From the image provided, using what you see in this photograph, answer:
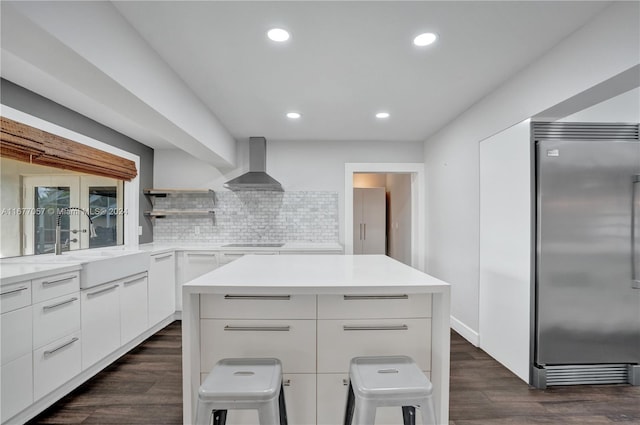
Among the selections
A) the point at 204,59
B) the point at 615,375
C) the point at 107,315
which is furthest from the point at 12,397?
the point at 615,375

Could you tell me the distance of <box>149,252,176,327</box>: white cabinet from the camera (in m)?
3.49

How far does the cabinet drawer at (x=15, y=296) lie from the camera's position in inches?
70.1

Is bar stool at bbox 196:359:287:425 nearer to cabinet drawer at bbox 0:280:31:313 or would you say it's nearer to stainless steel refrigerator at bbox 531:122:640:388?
cabinet drawer at bbox 0:280:31:313

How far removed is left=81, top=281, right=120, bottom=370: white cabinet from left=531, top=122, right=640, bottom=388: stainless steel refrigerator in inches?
133

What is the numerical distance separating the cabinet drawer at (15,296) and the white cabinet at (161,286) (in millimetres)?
1520

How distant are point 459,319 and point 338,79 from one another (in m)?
2.86

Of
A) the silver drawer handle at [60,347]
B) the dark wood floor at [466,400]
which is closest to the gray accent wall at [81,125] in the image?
the silver drawer handle at [60,347]

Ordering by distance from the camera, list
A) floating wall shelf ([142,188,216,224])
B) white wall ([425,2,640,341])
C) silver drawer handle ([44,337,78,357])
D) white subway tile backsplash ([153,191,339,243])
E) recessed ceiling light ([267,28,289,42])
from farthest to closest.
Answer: white subway tile backsplash ([153,191,339,243]), floating wall shelf ([142,188,216,224]), silver drawer handle ([44,337,78,357]), recessed ceiling light ([267,28,289,42]), white wall ([425,2,640,341])

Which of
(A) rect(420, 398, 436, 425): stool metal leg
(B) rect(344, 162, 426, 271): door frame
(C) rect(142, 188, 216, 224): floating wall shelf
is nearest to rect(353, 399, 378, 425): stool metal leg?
(A) rect(420, 398, 436, 425): stool metal leg

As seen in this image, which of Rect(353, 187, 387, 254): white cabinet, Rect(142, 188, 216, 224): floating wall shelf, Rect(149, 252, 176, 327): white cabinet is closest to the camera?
Rect(149, 252, 176, 327): white cabinet

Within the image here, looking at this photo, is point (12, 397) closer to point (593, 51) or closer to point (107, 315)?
point (107, 315)

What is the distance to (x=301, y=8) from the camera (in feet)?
5.68

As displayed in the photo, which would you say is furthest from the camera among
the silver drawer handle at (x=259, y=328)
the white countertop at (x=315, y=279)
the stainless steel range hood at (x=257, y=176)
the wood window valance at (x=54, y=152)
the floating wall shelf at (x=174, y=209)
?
the floating wall shelf at (x=174, y=209)

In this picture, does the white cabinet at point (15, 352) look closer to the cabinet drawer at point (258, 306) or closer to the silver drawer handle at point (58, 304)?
the silver drawer handle at point (58, 304)
